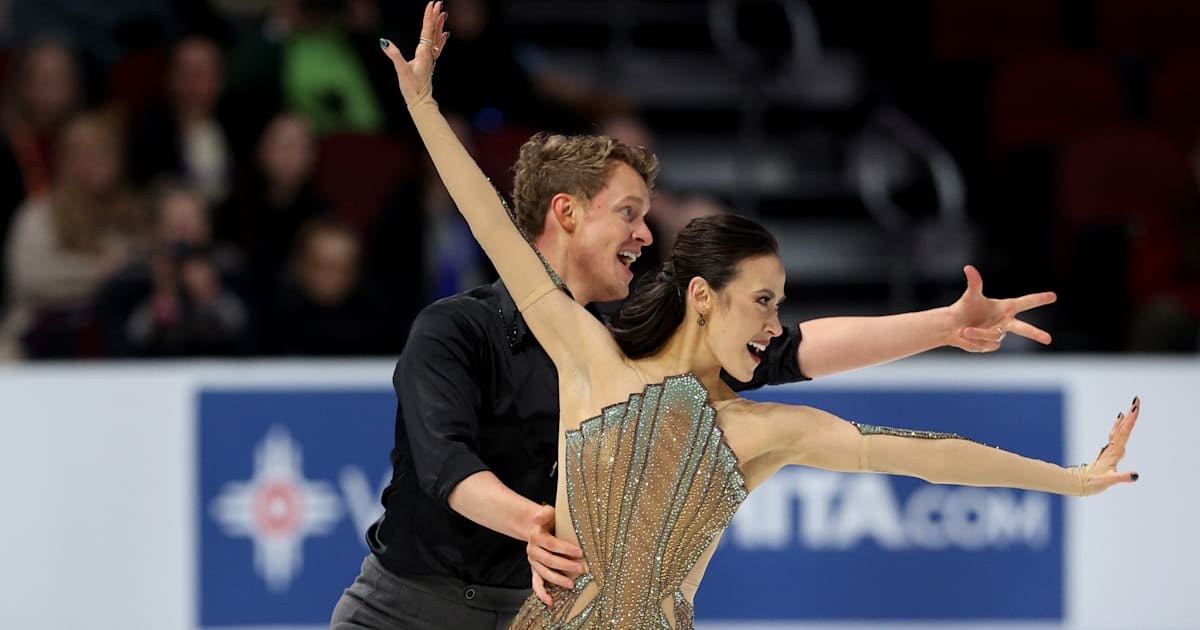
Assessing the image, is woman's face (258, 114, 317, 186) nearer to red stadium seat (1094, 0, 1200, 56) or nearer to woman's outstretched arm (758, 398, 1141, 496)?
red stadium seat (1094, 0, 1200, 56)

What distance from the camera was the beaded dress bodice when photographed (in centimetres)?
236

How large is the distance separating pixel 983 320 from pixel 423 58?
1002 millimetres

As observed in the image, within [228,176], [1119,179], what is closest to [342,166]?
[228,176]

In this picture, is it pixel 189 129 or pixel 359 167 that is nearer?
pixel 189 129

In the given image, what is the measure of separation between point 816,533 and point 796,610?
25 cm

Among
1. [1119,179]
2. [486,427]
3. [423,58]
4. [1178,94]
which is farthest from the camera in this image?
[1178,94]

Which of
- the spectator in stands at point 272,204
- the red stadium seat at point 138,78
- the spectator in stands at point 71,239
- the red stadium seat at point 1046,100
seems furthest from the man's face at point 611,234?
the red stadium seat at point 1046,100

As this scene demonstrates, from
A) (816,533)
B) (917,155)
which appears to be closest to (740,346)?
(816,533)

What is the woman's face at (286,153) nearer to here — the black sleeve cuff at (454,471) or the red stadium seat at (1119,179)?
the red stadium seat at (1119,179)

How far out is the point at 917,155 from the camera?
7453mm

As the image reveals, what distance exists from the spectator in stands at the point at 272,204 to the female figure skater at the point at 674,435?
12.1ft

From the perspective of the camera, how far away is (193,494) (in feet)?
16.4

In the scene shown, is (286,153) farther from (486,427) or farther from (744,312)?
(744,312)

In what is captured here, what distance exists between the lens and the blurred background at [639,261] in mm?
5008
